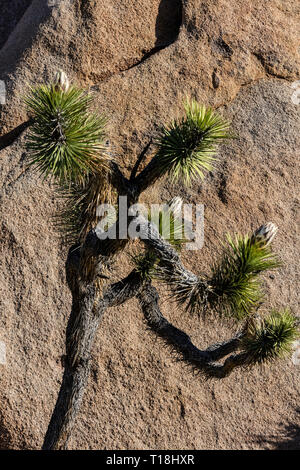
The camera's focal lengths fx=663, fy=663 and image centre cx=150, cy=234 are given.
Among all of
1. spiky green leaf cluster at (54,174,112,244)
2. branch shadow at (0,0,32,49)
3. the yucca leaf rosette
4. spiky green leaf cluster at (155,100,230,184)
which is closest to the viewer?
spiky green leaf cluster at (155,100,230,184)

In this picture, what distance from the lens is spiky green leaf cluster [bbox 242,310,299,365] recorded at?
12.1 ft

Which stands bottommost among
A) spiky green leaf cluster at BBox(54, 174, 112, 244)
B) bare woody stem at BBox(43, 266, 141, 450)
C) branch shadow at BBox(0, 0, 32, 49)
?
bare woody stem at BBox(43, 266, 141, 450)

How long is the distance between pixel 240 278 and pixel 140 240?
638 millimetres

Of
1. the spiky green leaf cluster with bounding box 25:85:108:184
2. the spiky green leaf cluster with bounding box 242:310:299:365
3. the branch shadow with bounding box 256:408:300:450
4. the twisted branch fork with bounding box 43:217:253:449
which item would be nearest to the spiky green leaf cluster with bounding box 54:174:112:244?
the twisted branch fork with bounding box 43:217:253:449

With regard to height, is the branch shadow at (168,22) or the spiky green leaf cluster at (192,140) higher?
the branch shadow at (168,22)

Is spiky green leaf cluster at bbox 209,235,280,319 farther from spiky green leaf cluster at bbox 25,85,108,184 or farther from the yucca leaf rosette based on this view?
spiky green leaf cluster at bbox 25,85,108,184

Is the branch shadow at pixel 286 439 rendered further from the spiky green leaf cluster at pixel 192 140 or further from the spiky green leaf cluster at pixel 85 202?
the spiky green leaf cluster at pixel 192 140

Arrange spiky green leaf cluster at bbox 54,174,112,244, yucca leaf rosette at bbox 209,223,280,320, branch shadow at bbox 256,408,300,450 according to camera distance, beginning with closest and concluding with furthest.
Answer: yucca leaf rosette at bbox 209,223,280,320 < spiky green leaf cluster at bbox 54,174,112,244 < branch shadow at bbox 256,408,300,450

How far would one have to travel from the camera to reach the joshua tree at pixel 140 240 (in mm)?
3139

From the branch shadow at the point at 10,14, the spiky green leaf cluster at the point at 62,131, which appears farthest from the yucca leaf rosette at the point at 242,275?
the branch shadow at the point at 10,14

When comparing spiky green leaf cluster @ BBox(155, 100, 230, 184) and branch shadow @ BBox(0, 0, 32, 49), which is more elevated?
branch shadow @ BBox(0, 0, 32, 49)

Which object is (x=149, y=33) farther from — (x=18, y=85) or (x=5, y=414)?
(x=5, y=414)

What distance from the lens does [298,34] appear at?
6.19m

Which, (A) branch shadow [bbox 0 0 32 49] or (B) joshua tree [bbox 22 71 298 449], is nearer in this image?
(B) joshua tree [bbox 22 71 298 449]
